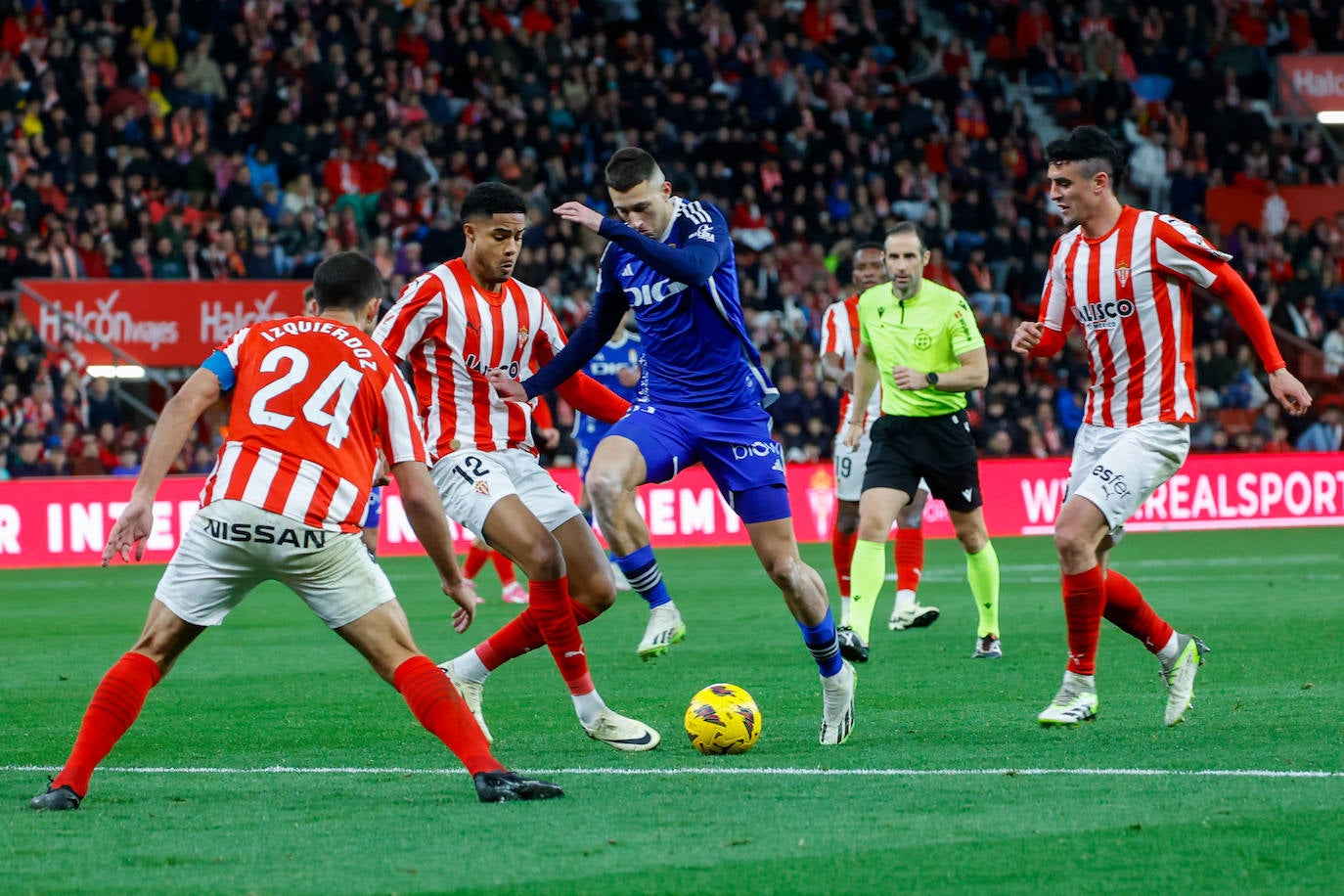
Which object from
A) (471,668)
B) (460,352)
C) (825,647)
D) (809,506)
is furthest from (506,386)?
(809,506)

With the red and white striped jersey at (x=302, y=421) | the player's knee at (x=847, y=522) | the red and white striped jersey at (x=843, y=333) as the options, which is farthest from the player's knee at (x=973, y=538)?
the red and white striped jersey at (x=302, y=421)

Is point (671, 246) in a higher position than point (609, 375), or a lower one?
higher

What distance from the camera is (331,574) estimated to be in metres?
5.95

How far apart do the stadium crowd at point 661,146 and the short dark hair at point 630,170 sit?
44.0 feet

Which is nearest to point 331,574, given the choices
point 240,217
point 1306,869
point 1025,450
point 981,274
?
point 1306,869

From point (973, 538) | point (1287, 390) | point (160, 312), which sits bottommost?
point (973, 538)

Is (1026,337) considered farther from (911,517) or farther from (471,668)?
(911,517)

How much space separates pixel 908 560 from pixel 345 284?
22.4 feet

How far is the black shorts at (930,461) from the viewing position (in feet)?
35.8

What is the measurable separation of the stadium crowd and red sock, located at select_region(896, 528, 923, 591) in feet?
33.2

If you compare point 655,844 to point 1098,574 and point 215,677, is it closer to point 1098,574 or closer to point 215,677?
point 1098,574

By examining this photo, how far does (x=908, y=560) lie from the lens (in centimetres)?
1232

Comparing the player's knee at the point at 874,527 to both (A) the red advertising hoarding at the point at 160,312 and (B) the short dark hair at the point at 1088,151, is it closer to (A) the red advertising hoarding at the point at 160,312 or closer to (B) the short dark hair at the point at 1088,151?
(B) the short dark hair at the point at 1088,151

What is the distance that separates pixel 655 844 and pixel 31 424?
16.0m
